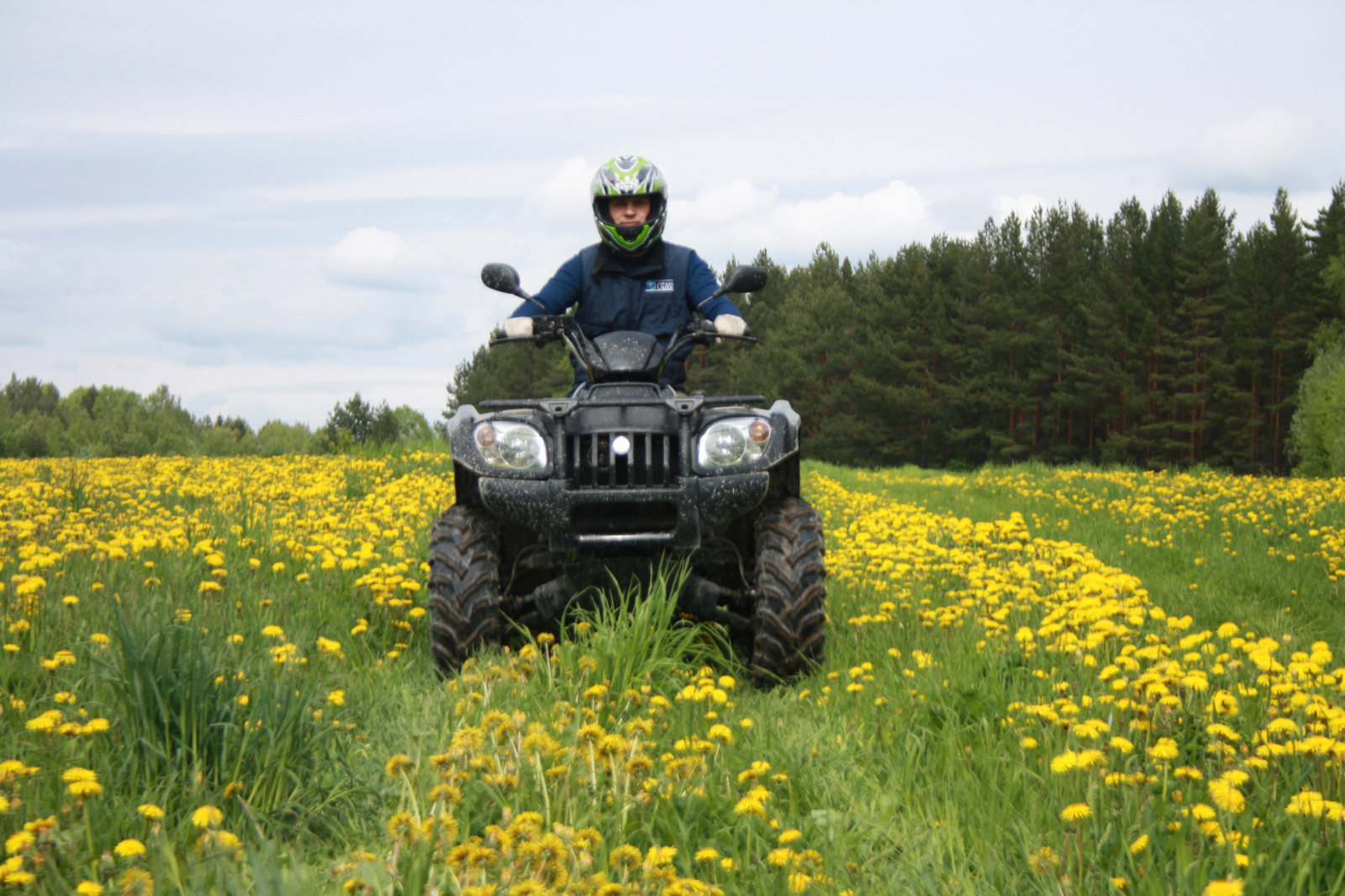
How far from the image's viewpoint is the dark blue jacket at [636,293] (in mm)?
5230

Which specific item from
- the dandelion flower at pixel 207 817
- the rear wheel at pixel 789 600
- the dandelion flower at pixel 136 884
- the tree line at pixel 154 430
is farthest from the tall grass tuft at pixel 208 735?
the tree line at pixel 154 430

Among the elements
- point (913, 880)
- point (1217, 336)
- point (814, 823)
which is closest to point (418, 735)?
point (814, 823)

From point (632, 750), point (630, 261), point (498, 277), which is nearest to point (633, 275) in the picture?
point (630, 261)

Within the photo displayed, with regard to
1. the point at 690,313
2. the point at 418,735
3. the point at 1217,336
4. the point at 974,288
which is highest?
the point at 974,288

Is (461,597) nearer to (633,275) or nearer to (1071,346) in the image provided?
(633,275)

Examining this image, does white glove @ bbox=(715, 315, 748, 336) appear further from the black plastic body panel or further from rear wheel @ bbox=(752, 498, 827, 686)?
rear wheel @ bbox=(752, 498, 827, 686)

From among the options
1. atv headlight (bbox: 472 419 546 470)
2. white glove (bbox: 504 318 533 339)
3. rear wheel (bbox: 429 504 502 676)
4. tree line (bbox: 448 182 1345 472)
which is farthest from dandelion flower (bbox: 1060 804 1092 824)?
tree line (bbox: 448 182 1345 472)

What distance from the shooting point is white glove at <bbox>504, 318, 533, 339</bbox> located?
184 inches

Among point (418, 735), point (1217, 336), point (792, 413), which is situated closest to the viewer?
point (418, 735)

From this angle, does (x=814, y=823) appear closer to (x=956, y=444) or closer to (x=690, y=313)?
(x=690, y=313)

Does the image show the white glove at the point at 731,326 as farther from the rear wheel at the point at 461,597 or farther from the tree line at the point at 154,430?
the tree line at the point at 154,430

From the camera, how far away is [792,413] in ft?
14.0

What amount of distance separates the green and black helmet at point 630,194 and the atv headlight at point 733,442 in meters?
1.51

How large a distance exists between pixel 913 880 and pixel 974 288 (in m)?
50.0
